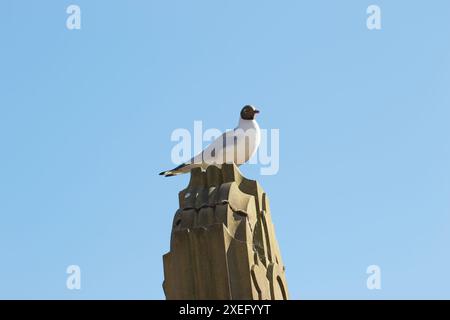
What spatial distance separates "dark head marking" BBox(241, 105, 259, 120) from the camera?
49.7 ft

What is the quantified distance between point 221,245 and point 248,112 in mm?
3225

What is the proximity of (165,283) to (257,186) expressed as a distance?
1.58 metres

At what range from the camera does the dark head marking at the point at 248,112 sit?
15.1m

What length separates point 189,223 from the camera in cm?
1270

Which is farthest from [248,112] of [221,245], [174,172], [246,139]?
[221,245]

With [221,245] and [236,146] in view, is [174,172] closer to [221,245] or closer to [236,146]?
[236,146]

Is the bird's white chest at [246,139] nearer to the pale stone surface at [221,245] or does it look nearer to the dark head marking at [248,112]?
the dark head marking at [248,112]

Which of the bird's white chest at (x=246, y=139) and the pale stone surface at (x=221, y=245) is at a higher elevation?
the bird's white chest at (x=246, y=139)

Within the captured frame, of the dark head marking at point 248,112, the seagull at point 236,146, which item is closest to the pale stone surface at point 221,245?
the seagull at point 236,146

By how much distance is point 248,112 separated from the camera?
49.8ft

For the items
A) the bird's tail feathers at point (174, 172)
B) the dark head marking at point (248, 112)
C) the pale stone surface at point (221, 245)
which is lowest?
the pale stone surface at point (221, 245)

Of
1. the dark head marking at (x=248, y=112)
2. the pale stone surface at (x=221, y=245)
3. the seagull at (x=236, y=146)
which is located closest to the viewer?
the pale stone surface at (x=221, y=245)

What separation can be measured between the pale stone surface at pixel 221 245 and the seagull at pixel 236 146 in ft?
4.14
